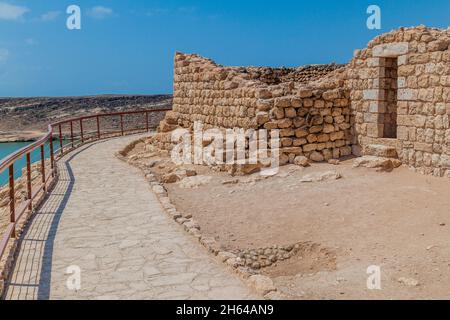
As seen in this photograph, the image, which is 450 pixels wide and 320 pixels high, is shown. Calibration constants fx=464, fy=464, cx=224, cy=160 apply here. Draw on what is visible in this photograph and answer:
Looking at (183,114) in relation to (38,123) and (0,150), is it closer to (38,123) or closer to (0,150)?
(0,150)

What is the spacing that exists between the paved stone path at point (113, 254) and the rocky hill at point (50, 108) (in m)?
20.7

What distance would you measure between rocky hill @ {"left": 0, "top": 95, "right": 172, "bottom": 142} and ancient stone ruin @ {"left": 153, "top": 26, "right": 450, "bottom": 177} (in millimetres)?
18357

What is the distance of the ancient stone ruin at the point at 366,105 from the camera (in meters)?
9.10

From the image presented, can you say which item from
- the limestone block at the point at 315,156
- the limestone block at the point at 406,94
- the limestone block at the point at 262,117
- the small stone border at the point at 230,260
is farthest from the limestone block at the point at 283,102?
the small stone border at the point at 230,260

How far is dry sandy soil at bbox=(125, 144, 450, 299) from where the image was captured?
536 centimetres

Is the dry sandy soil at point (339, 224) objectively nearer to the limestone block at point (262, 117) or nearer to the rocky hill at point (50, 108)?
the limestone block at point (262, 117)

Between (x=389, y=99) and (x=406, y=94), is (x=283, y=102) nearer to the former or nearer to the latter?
(x=389, y=99)

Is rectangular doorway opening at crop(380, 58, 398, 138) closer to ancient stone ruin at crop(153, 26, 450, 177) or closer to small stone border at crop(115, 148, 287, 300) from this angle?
ancient stone ruin at crop(153, 26, 450, 177)

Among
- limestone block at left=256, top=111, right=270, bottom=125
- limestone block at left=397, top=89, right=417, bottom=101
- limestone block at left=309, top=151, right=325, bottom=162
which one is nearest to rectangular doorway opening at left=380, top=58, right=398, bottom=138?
limestone block at left=397, top=89, right=417, bottom=101

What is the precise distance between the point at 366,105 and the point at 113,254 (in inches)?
282

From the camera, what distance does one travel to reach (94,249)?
6031mm

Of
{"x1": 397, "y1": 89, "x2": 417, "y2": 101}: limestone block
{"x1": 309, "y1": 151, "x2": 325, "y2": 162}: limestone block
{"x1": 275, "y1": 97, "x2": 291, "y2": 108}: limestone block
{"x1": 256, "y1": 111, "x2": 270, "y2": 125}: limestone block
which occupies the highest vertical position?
{"x1": 397, "y1": 89, "x2": 417, "y2": 101}: limestone block

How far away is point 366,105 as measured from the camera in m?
10.7
